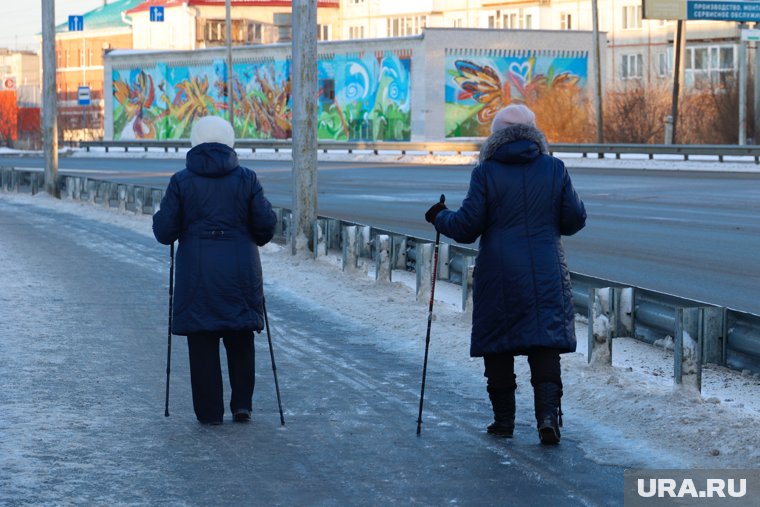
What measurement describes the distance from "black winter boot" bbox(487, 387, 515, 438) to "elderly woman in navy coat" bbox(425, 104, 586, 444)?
21 cm

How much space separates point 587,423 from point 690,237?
42.2ft

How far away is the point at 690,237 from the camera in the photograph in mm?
20453

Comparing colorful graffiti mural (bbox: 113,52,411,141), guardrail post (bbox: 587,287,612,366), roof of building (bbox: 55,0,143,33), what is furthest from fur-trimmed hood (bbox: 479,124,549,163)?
roof of building (bbox: 55,0,143,33)

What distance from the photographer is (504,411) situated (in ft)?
24.9

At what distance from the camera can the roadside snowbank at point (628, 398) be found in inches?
284

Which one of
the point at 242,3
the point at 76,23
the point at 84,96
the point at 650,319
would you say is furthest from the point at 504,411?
the point at 242,3

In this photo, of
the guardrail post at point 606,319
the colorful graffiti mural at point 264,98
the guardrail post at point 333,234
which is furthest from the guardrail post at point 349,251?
the colorful graffiti mural at point 264,98

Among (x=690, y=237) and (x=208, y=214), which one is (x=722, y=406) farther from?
(x=690, y=237)

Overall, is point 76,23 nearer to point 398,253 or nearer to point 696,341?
point 398,253

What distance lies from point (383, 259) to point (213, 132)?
7062 mm

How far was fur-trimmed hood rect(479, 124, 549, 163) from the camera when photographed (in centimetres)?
736

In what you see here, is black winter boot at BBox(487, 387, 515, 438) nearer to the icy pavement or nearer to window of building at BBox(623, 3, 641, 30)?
Result: the icy pavement

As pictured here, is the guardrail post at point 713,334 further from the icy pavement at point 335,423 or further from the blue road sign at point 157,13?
the blue road sign at point 157,13

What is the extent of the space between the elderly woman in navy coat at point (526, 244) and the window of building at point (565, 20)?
267 ft
